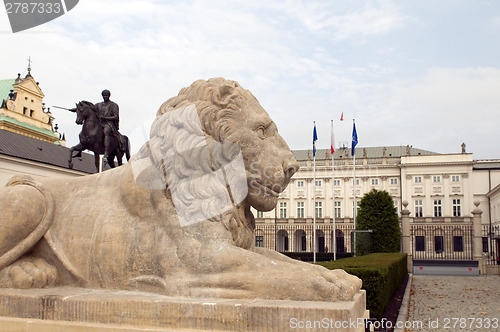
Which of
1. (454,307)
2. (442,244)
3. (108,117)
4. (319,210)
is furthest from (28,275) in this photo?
(319,210)

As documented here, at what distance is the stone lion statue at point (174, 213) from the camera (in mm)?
2797

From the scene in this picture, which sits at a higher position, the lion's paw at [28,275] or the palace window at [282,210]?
the palace window at [282,210]

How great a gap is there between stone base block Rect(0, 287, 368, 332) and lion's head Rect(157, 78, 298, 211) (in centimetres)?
81

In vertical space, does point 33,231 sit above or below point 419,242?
above

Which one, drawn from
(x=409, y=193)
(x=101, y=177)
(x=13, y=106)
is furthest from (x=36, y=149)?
(x=409, y=193)

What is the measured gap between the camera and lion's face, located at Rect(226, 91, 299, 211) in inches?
122

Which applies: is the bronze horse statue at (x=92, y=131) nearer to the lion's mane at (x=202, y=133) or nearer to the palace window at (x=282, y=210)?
the lion's mane at (x=202, y=133)

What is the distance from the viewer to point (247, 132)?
3115 mm

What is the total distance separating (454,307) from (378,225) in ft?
49.7

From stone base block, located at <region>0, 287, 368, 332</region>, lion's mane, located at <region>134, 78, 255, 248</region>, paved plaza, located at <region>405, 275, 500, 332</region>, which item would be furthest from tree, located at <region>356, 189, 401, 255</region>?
stone base block, located at <region>0, 287, 368, 332</region>

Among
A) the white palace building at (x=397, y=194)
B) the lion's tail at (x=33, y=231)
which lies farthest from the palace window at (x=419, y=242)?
the lion's tail at (x=33, y=231)

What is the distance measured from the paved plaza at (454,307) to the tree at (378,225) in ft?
24.5

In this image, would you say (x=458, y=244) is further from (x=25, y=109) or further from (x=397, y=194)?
(x=25, y=109)

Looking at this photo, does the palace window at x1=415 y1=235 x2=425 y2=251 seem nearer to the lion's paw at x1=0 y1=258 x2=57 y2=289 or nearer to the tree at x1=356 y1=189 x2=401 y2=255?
the tree at x1=356 y1=189 x2=401 y2=255
